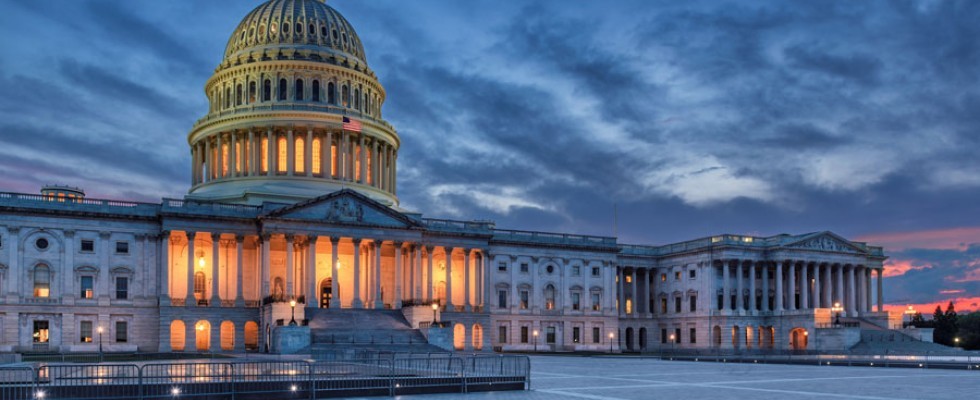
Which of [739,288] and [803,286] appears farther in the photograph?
[739,288]

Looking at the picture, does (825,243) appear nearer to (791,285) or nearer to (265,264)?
(791,285)

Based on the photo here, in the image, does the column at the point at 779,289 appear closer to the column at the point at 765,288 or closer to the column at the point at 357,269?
the column at the point at 765,288

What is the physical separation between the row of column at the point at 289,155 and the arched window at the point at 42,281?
24705mm

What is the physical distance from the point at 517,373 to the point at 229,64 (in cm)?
7446

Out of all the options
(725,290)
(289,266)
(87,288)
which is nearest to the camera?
(87,288)

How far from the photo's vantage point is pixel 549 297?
106m

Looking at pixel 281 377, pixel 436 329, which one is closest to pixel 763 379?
pixel 281 377

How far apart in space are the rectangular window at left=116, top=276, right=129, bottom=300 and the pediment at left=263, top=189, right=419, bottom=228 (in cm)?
1326

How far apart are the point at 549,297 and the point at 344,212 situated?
29919mm

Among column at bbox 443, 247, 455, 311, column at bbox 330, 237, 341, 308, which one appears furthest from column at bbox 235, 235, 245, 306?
column at bbox 443, 247, 455, 311

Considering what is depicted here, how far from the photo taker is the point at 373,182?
106 metres

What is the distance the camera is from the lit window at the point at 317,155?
332 ft

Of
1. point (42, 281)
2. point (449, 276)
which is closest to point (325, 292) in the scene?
point (449, 276)

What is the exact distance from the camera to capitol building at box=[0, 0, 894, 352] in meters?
79.1
